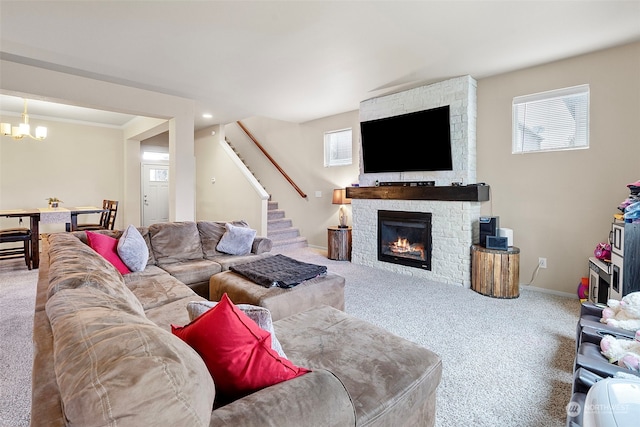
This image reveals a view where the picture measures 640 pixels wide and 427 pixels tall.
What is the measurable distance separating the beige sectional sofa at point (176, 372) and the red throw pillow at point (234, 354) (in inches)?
2.1

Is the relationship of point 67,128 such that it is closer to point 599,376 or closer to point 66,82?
point 66,82

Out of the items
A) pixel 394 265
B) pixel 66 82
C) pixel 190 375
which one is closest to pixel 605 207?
pixel 394 265

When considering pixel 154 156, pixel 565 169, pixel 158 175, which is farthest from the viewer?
pixel 158 175

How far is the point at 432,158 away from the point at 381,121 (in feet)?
3.13

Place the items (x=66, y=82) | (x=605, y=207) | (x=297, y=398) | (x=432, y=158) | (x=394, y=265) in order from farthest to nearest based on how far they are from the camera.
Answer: (x=394, y=265)
(x=432, y=158)
(x=66, y=82)
(x=605, y=207)
(x=297, y=398)

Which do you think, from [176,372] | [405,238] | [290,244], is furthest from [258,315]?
[290,244]

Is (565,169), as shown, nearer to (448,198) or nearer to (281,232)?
(448,198)

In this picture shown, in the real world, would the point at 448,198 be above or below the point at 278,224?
above

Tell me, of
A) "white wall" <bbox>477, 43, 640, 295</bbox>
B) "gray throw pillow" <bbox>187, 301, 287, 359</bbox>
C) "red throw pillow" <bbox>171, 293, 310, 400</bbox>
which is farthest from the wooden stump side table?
"red throw pillow" <bbox>171, 293, 310, 400</bbox>

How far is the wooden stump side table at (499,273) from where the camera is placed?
341 centimetres

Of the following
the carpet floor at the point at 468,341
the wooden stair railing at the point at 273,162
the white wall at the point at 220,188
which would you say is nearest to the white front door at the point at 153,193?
the white wall at the point at 220,188

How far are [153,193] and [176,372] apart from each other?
8.54 m

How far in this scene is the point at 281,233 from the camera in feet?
20.8

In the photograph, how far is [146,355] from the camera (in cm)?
63
